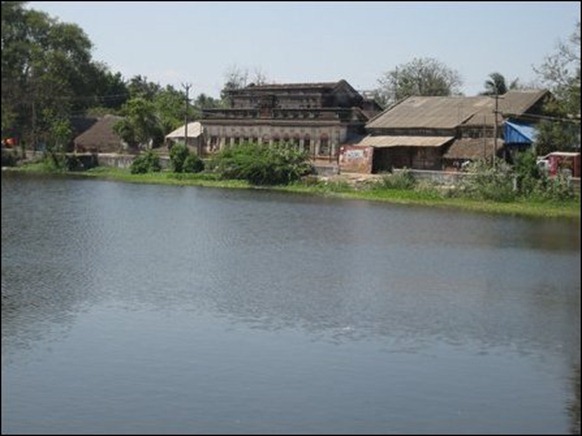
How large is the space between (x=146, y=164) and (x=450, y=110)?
1692 cm

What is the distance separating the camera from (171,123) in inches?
2308

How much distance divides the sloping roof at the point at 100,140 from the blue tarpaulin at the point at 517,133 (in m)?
26.7

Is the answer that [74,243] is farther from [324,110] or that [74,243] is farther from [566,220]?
[324,110]

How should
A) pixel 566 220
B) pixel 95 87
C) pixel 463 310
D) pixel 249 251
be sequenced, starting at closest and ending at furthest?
pixel 463 310, pixel 249 251, pixel 566 220, pixel 95 87

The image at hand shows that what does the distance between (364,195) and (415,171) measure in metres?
2.55

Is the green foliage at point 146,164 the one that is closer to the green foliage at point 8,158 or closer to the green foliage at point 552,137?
the green foliage at point 552,137

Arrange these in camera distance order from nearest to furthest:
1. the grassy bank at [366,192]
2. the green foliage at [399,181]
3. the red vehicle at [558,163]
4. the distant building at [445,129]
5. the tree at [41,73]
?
the tree at [41,73]
the grassy bank at [366,192]
the red vehicle at [558,163]
the green foliage at [399,181]
the distant building at [445,129]

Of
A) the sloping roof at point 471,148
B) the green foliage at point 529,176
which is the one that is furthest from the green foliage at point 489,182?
the sloping roof at point 471,148

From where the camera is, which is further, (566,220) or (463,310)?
(566,220)

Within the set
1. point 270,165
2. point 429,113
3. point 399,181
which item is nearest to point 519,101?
point 429,113

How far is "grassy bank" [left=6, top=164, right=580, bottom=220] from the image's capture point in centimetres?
3112

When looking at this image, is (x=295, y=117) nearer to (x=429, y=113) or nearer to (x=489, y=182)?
(x=429, y=113)

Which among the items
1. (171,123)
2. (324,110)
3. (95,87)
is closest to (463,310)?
(324,110)

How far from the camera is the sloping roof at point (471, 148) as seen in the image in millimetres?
38094
